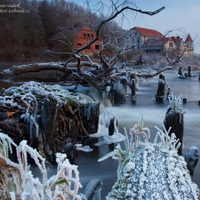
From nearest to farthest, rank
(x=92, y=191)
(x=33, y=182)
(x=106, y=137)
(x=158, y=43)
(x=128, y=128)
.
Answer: (x=33, y=182) → (x=92, y=191) → (x=106, y=137) → (x=128, y=128) → (x=158, y=43)

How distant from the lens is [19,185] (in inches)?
39.8

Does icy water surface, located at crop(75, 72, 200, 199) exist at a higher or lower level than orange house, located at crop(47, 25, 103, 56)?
lower

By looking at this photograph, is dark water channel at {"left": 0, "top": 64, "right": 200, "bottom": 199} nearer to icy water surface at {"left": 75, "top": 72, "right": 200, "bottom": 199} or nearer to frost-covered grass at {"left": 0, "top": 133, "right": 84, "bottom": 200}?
icy water surface at {"left": 75, "top": 72, "right": 200, "bottom": 199}

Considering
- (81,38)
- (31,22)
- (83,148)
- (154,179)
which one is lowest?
(83,148)

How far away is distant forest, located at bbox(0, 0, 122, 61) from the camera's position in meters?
14.4

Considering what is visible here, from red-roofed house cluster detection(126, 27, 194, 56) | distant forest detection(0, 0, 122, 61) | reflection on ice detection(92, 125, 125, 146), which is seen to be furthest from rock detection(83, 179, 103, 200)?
red-roofed house cluster detection(126, 27, 194, 56)

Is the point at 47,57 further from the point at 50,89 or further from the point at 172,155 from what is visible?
the point at 172,155

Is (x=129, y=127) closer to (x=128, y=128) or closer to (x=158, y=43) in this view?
(x=128, y=128)

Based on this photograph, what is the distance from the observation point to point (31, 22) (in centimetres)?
1625

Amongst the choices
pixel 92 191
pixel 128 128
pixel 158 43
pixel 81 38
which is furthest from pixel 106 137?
pixel 158 43

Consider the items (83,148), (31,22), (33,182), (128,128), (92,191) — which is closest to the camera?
(33,182)

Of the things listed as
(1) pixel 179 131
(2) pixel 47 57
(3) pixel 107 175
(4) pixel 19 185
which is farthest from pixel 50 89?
(2) pixel 47 57

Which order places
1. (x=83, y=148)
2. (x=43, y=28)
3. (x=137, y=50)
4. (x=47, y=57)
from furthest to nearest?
(x=137, y=50), (x=43, y=28), (x=47, y=57), (x=83, y=148)

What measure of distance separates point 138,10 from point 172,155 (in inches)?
257
